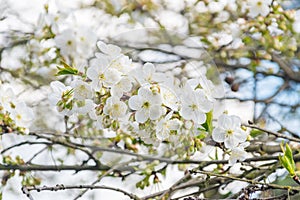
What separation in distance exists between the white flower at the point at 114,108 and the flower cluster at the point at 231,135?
0.52ft

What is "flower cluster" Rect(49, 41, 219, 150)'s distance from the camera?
0.75 metres

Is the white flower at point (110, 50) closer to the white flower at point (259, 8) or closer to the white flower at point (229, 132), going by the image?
the white flower at point (229, 132)

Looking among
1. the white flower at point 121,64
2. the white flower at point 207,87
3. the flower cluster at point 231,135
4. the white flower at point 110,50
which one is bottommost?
the flower cluster at point 231,135

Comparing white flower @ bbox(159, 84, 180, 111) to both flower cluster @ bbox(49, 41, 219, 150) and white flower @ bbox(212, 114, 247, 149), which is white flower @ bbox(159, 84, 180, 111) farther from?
white flower @ bbox(212, 114, 247, 149)

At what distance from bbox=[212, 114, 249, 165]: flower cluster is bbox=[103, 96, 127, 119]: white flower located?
6.2 inches

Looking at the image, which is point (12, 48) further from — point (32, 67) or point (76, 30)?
point (76, 30)

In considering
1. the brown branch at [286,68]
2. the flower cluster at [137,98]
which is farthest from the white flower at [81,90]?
the brown branch at [286,68]

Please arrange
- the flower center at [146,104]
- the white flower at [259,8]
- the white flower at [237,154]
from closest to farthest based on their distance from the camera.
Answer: the flower center at [146,104] → the white flower at [237,154] → the white flower at [259,8]

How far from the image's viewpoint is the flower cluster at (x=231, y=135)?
84cm

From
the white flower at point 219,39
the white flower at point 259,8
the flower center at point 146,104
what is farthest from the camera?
the white flower at point 219,39

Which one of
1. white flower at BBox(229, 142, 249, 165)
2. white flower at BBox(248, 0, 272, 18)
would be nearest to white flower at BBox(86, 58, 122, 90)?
white flower at BBox(229, 142, 249, 165)

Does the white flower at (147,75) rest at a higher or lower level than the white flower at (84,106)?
higher

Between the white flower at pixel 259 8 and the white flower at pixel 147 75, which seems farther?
the white flower at pixel 259 8

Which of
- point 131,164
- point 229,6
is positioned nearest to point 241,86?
point 229,6
